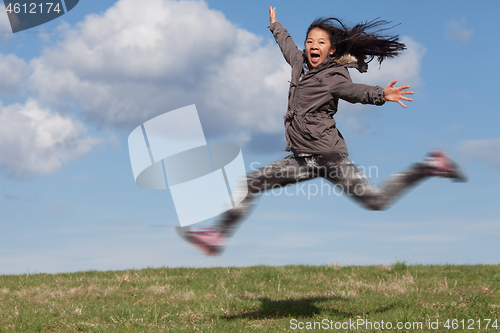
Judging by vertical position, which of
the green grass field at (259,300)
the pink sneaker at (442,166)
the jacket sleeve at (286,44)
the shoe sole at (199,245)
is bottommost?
the green grass field at (259,300)

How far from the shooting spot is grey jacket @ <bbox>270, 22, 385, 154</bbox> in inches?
235

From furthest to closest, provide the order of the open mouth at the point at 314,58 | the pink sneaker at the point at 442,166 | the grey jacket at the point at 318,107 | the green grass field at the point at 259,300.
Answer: the green grass field at the point at 259,300, the open mouth at the point at 314,58, the pink sneaker at the point at 442,166, the grey jacket at the point at 318,107

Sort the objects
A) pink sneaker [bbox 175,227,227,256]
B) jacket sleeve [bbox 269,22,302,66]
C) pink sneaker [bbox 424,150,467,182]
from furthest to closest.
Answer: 1. jacket sleeve [bbox 269,22,302,66]
2. pink sneaker [bbox 424,150,467,182]
3. pink sneaker [bbox 175,227,227,256]

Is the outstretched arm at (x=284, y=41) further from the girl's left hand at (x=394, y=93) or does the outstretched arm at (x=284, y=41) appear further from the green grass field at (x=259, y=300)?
the green grass field at (x=259, y=300)

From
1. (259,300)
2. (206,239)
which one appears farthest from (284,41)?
(259,300)

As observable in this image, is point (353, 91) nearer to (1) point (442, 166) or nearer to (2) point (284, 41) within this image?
(1) point (442, 166)

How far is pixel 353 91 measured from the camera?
575 centimetres

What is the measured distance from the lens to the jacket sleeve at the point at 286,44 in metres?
6.69

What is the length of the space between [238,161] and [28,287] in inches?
291

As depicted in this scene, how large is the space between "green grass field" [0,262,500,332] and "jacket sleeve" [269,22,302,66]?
397 centimetres

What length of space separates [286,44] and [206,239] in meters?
3.15

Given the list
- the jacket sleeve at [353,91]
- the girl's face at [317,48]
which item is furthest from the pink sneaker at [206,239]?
the girl's face at [317,48]

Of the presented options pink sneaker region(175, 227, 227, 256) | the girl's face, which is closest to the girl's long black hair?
the girl's face

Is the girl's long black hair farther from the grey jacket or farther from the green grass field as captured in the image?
the green grass field
